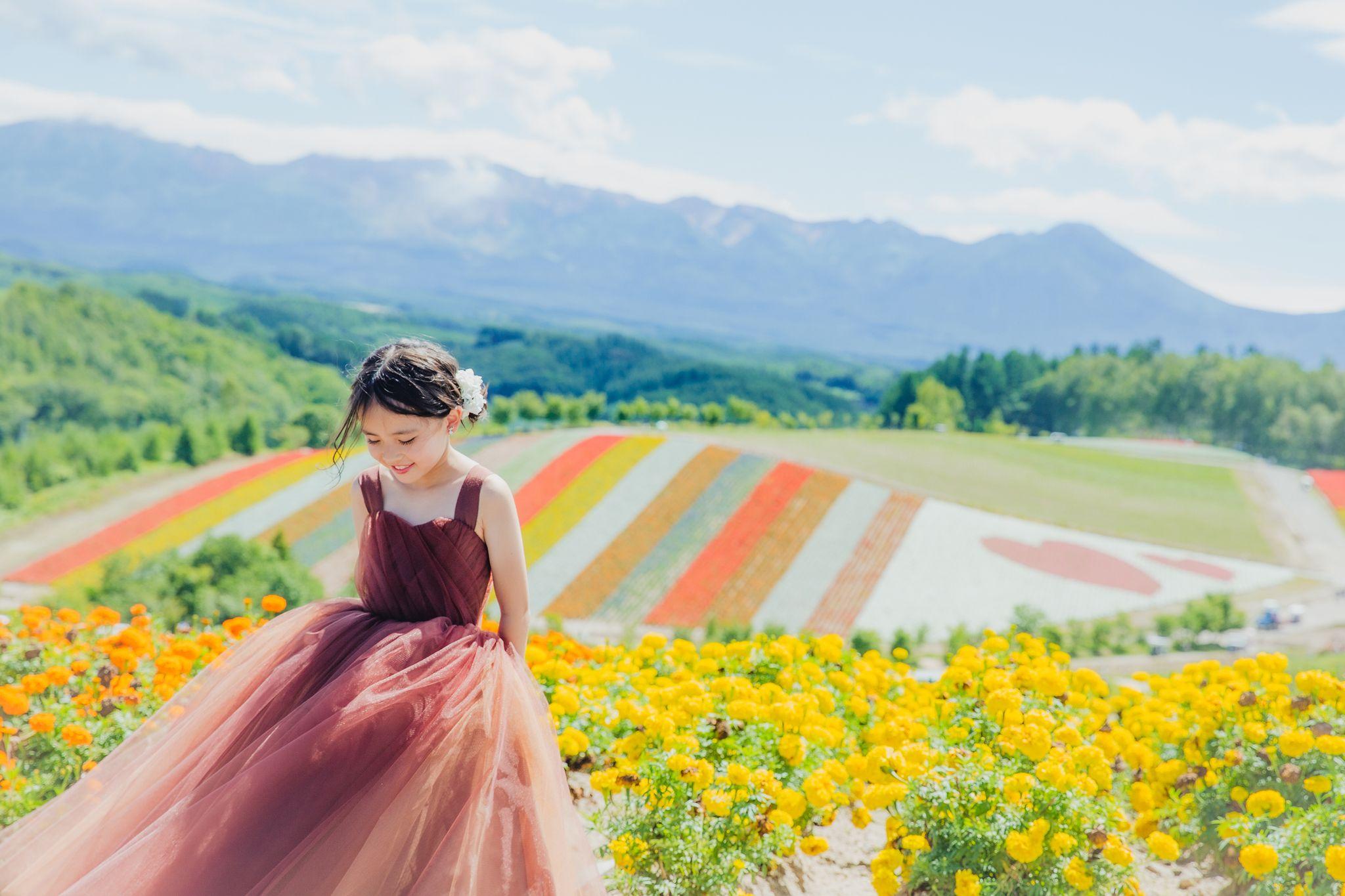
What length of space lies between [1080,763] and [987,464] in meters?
43.1

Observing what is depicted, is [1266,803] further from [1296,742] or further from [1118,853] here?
[1118,853]

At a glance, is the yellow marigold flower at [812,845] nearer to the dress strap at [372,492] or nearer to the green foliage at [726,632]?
the dress strap at [372,492]

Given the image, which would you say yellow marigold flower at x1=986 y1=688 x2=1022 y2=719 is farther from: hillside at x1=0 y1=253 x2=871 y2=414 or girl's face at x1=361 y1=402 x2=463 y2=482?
hillside at x1=0 y1=253 x2=871 y2=414

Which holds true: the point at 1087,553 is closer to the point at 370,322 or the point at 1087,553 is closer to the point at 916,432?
the point at 916,432

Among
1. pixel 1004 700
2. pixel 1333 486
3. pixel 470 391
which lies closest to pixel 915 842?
pixel 1004 700

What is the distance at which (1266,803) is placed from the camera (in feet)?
13.1

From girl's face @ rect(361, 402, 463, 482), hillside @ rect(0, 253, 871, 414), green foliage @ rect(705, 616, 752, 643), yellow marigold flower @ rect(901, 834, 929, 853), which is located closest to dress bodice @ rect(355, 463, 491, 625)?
girl's face @ rect(361, 402, 463, 482)

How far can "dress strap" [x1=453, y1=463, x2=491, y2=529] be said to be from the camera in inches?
135

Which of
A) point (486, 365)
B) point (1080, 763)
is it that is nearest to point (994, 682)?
point (1080, 763)

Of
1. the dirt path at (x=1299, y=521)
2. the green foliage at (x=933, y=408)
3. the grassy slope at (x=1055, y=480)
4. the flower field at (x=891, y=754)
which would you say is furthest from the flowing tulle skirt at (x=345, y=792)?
the green foliage at (x=933, y=408)

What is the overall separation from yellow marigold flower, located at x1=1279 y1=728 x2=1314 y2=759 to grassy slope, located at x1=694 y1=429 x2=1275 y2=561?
2994 centimetres

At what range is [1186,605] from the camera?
977 inches

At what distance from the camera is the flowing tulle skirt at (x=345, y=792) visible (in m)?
2.95

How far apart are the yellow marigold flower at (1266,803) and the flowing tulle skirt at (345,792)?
2.74m
